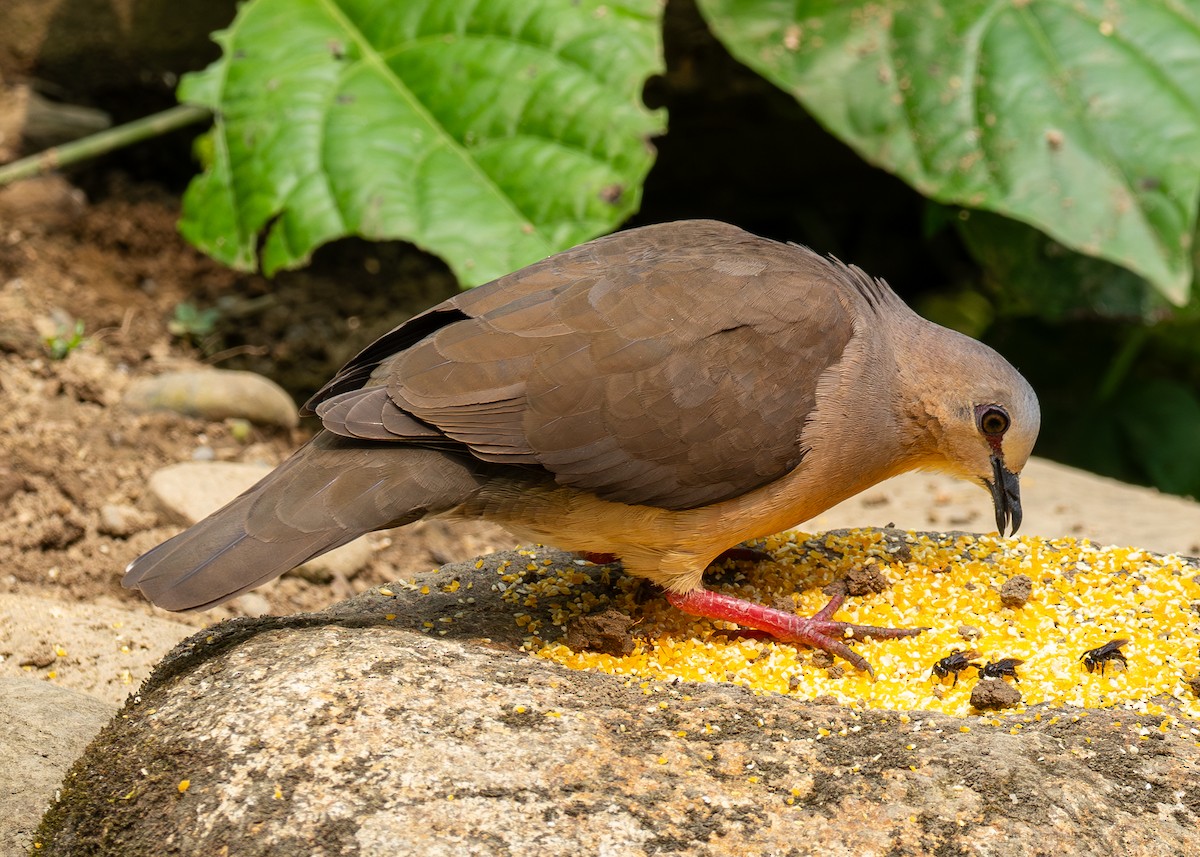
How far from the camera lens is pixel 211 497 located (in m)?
4.37

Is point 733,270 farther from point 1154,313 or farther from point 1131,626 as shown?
point 1154,313

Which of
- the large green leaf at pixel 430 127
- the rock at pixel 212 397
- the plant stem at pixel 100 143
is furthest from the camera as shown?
the plant stem at pixel 100 143

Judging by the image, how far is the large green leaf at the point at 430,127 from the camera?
4.71m

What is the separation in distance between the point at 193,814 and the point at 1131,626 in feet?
7.44

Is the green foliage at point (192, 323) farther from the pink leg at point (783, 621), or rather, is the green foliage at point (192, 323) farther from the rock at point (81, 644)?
the pink leg at point (783, 621)

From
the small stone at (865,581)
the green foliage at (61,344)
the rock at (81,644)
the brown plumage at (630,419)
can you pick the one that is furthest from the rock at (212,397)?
the small stone at (865,581)

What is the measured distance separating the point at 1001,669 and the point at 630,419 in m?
1.05

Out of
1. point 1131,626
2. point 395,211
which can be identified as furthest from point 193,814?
point 395,211

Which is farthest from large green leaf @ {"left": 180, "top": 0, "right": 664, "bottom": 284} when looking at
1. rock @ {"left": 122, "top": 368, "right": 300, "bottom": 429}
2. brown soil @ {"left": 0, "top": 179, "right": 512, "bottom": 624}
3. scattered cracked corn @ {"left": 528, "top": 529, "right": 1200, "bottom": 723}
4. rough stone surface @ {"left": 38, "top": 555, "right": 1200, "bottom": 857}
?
rough stone surface @ {"left": 38, "top": 555, "right": 1200, "bottom": 857}

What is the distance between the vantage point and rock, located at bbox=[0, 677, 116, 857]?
263cm

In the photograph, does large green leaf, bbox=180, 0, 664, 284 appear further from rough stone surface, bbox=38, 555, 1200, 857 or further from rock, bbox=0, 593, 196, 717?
rough stone surface, bbox=38, 555, 1200, 857

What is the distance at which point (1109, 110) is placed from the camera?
16.3 ft

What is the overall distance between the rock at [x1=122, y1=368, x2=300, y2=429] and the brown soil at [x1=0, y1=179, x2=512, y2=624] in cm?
5

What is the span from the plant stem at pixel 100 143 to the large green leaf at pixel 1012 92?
2425mm
